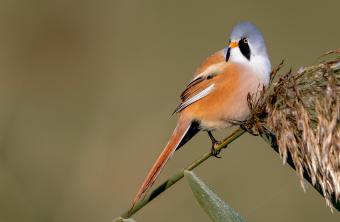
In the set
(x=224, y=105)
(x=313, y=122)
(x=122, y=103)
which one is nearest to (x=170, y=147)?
(x=224, y=105)

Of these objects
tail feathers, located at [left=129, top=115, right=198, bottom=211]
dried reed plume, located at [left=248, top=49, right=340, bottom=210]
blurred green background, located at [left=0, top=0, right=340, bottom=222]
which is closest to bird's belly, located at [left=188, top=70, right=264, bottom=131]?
tail feathers, located at [left=129, top=115, right=198, bottom=211]

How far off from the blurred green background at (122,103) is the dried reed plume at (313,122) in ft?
7.01

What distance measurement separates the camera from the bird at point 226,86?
2188 mm

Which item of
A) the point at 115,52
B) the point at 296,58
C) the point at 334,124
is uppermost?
the point at 115,52

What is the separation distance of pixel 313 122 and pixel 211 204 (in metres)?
0.55

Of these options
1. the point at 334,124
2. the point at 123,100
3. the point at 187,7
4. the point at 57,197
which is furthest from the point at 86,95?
the point at 334,124

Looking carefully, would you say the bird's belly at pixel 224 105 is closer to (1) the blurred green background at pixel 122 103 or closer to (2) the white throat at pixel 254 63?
(2) the white throat at pixel 254 63

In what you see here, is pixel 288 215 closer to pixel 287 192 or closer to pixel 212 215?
pixel 287 192

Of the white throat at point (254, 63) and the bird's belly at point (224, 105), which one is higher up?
the white throat at point (254, 63)

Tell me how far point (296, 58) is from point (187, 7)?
1834 mm

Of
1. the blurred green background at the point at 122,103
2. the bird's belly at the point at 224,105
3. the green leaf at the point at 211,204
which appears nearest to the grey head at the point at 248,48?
the bird's belly at the point at 224,105

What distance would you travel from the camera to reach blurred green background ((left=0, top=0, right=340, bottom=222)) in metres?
3.62

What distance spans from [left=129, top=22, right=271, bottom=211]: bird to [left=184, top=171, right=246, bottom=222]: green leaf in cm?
61

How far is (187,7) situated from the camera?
493cm
